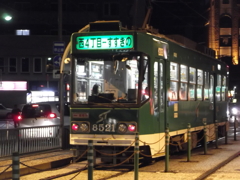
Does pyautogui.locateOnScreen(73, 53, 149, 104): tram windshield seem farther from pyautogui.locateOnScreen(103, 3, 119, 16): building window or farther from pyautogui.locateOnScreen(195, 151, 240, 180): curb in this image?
pyautogui.locateOnScreen(103, 3, 119, 16): building window

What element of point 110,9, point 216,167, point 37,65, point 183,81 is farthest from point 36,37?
point 216,167

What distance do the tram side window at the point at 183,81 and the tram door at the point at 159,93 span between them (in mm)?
1806

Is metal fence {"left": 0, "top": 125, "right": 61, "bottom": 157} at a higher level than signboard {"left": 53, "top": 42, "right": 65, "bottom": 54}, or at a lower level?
lower

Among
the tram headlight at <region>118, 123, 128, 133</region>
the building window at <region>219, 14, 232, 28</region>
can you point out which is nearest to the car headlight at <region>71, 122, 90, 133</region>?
the tram headlight at <region>118, 123, 128, 133</region>

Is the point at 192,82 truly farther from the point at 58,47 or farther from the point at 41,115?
the point at 41,115

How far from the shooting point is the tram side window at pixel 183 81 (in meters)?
14.9

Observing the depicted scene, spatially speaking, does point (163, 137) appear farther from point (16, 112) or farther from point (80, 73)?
point (16, 112)

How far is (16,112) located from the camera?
84.5ft

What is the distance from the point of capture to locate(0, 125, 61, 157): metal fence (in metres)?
13.7

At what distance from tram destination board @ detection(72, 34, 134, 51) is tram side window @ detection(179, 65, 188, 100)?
3411 mm

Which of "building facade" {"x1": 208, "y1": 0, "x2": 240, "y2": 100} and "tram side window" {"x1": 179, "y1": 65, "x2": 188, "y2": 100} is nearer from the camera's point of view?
"tram side window" {"x1": 179, "y1": 65, "x2": 188, "y2": 100}

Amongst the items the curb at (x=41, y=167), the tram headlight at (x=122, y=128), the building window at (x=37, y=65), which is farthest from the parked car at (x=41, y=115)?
the building window at (x=37, y=65)

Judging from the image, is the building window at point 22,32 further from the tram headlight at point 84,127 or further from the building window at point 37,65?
the tram headlight at point 84,127

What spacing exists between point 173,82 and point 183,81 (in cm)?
100
